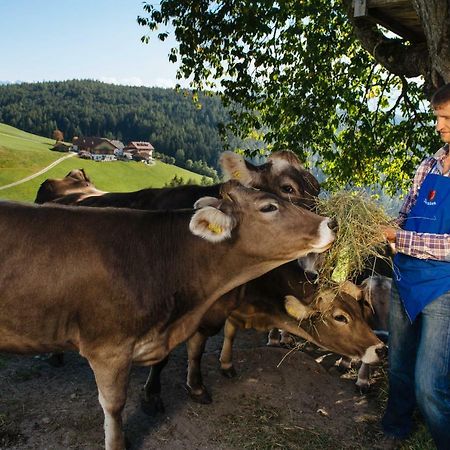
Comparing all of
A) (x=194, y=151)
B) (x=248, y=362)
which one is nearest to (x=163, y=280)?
(x=248, y=362)

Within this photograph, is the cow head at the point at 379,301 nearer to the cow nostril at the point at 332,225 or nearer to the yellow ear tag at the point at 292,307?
the yellow ear tag at the point at 292,307

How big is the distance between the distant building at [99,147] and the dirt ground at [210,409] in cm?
10199

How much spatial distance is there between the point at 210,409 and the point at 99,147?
10850cm

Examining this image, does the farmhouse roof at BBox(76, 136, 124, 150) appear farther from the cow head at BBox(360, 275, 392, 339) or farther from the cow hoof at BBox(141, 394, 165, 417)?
the cow hoof at BBox(141, 394, 165, 417)

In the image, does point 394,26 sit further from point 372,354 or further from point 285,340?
point 285,340

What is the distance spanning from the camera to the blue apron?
151 inches

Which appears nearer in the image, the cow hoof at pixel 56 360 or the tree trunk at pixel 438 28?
the tree trunk at pixel 438 28

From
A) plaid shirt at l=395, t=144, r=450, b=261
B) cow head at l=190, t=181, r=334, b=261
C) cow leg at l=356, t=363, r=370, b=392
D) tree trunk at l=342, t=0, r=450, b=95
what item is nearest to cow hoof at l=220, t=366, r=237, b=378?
cow leg at l=356, t=363, r=370, b=392

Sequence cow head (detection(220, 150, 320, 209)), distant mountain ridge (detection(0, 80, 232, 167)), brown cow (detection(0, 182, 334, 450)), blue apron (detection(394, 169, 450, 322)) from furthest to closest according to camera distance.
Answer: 1. distant mountain ridge (detection(0, 80, 232, 167))
2. cow head (detection(220, 150, 320, 209))
3. brown cow (detection(0, 182, 334, 450))
4. blue apron (detection(394, 169, 450, 322))

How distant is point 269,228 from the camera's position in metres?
4.30

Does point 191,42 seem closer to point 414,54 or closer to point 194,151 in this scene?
point 414,54

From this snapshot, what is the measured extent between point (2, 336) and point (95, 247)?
1021 millimetres

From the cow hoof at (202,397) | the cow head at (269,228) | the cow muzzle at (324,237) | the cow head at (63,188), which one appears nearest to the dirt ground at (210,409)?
the cow hoof at (202,397)

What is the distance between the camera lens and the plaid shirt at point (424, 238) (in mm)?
3871
